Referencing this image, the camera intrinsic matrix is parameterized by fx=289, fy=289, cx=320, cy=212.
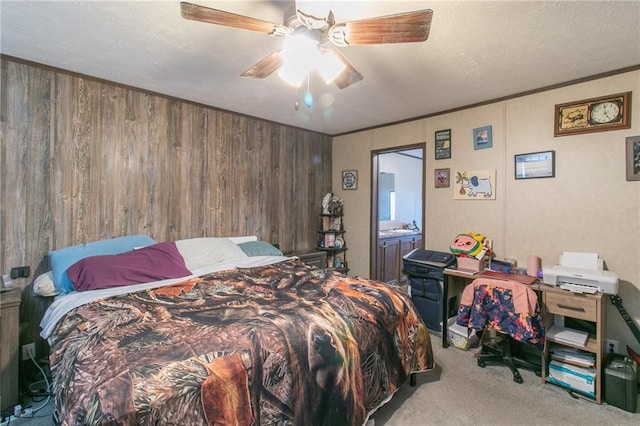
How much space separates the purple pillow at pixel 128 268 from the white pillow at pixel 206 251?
0.51 ft

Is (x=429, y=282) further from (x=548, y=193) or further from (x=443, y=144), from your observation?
(x=443, y=144)

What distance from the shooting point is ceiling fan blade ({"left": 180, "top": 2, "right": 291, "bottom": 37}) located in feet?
4.52

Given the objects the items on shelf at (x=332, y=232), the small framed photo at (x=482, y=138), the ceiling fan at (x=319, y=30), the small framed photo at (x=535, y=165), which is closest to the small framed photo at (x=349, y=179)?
the items on shelf at (x=332, y=232)

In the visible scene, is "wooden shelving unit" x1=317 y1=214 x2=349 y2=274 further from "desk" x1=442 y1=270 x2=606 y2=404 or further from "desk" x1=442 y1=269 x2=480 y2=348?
"desk" x1=442 y1=270 x2=606 y2=404

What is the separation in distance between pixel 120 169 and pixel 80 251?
0.90 metres

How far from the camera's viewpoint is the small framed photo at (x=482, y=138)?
3.20 m

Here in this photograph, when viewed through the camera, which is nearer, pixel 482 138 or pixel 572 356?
pixel 572 356

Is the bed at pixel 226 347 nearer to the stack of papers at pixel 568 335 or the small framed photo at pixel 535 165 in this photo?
the stack of papers at pixel 568 335

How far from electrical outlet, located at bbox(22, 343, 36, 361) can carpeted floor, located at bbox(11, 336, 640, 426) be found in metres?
0.52

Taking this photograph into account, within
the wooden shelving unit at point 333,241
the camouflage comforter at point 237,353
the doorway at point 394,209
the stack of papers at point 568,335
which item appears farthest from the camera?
the wooden shelving unit at point 333,241

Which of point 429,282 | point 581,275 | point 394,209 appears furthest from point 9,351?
point 394,209

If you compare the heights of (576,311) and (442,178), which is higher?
(442,178)

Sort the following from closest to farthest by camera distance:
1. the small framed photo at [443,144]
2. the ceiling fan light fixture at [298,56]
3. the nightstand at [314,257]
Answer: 1. the ceiling fan light fixture at [298,56]
2. the small framed photo at [443,144]
3. the nightstand at [314,257]

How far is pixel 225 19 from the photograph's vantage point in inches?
58.0
